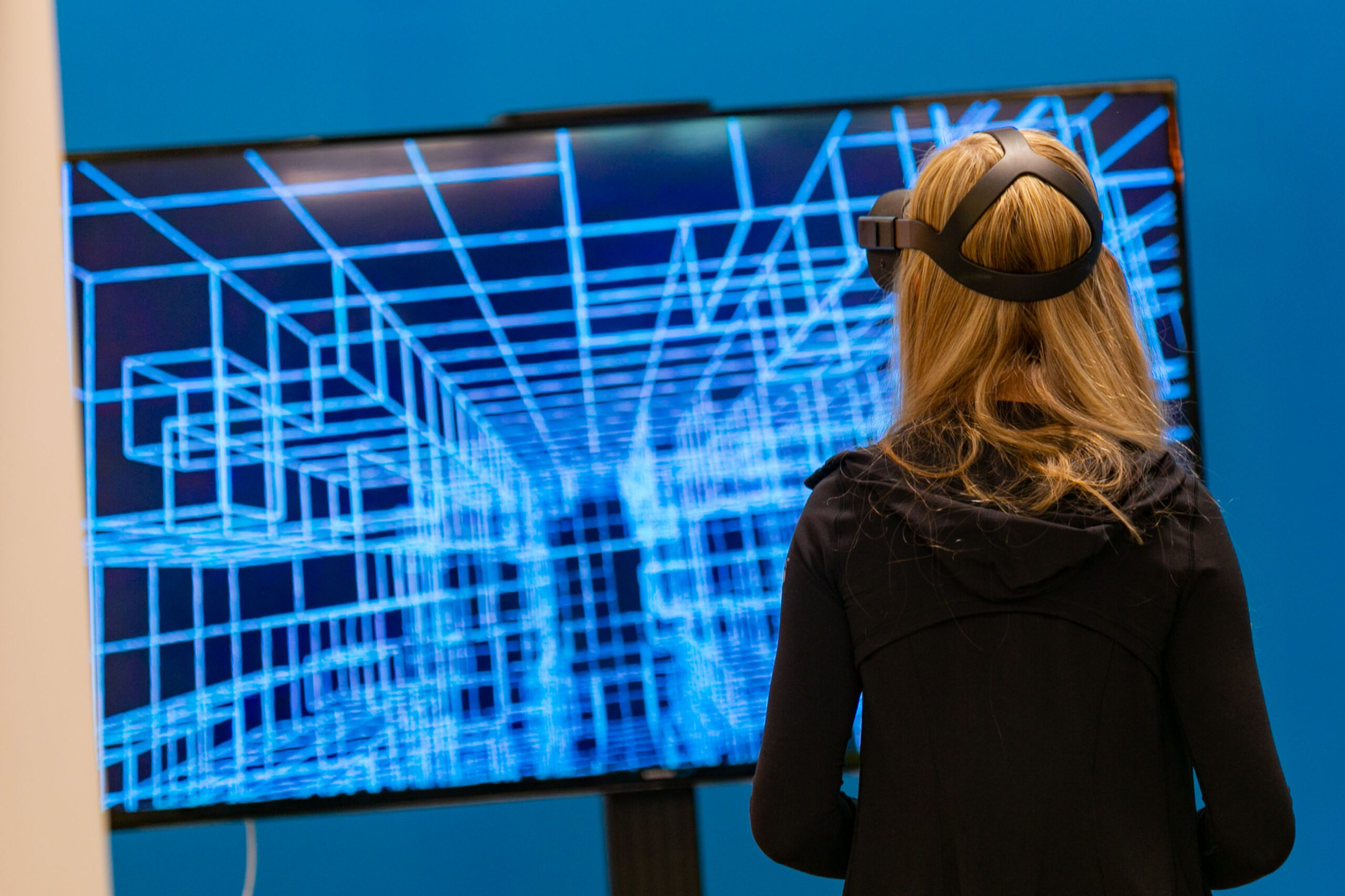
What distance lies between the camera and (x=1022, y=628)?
2.95ft

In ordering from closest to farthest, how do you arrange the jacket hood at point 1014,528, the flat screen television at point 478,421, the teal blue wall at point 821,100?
the jacket hood at point 1014,528, the flat screen television at point 478,421, the teal blue wall at point 821,100

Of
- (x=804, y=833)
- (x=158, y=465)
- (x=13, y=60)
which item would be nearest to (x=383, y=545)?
(x=158, y=465)

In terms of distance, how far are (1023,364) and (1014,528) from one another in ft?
0.57

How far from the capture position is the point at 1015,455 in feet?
2.95

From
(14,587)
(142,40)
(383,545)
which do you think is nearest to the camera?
(14,587)

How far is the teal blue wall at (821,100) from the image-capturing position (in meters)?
2.00

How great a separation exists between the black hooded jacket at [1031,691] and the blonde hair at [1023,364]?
0.03 metres

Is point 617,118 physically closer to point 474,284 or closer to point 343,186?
point 474,284

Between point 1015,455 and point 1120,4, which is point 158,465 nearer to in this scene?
point 1015,455

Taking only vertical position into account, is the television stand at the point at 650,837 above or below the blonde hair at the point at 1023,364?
below

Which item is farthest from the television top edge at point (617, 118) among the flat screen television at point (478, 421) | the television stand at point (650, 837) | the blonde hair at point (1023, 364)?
the television stand at point (650, 837)

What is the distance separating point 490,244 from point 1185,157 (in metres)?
1.49

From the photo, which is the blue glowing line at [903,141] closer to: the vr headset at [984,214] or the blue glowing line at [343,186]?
the blue glowing line at [343,186]

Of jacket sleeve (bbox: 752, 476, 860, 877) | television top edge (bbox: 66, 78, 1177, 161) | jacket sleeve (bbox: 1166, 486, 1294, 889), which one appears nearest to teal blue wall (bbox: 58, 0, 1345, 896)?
television top edge (bbox: 66, 78, 1177, 161)
